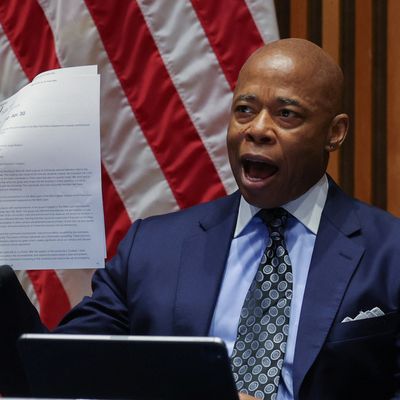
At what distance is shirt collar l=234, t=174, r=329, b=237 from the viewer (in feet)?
6.63

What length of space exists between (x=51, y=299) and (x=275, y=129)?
988mm

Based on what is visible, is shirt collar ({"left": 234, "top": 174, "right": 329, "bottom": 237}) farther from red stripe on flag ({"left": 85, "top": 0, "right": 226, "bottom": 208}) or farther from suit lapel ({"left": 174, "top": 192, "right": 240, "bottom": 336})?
red stripe on flag ({"left": 85, "top": 0, "right": 226, "bottom": 208})

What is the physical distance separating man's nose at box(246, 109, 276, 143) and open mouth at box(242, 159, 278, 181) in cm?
5

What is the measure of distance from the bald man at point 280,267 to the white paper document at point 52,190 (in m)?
0.18

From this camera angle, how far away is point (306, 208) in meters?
2.03

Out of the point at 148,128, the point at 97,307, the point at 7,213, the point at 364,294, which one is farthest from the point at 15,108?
the point at 364,294

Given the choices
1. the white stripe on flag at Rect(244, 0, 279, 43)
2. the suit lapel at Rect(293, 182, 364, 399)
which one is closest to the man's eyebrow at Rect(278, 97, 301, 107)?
the suit lapel at Rect(293, 182, 364, 399)

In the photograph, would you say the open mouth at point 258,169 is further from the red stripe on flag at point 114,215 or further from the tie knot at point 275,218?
the red stripe on flag at point 114,215

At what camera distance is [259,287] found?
6.33ft

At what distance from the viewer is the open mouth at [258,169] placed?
197 centimetres

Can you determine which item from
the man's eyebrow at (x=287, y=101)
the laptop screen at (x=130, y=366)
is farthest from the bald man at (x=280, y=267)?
the laptop screen at (x=130, y=366)

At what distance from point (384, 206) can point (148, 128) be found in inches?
27.7

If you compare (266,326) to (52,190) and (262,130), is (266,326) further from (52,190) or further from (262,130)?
(52,190)

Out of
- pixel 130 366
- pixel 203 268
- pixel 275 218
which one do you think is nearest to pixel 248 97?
pixel 275 218
